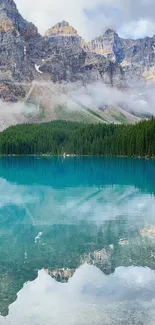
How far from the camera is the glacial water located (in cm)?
1683

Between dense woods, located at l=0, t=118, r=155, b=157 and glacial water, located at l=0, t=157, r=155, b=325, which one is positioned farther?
dense woods, located at l=0, t=118, r=155, b=157

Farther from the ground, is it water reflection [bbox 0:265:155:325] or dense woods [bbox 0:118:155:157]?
water reflection [bbox 0:265:155:325]

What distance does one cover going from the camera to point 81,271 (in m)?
21.6

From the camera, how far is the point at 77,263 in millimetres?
23031

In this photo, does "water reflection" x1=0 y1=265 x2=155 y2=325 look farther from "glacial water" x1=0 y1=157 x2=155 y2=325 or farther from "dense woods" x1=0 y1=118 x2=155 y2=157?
"dense woods" x1=0 y1=118 x2=155 y2=157

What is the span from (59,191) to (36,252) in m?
31.1

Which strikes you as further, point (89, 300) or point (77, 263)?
point (77, 263)

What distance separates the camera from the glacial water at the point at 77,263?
55.2 ft

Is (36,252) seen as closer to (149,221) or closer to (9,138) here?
(149,221)

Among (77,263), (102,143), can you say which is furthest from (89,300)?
(102,143)

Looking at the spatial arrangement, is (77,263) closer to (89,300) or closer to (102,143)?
(89,300)

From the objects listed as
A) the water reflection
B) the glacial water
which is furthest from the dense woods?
the water reflection

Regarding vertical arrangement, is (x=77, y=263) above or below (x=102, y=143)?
above

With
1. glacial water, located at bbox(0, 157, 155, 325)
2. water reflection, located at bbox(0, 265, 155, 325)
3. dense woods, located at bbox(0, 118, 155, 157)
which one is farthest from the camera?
dense woods, located at bbox(0, 118, 155, 157)
